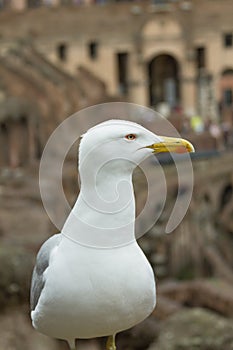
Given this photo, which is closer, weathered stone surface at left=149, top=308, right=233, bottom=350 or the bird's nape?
the bird's nape

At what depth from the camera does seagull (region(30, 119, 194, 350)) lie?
278 centimetres

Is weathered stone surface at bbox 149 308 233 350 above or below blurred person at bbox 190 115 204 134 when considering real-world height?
above

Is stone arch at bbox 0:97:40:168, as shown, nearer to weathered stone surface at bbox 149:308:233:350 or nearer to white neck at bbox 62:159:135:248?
weathered stone surface at bbox 149:308:233:350

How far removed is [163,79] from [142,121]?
92.7 ft

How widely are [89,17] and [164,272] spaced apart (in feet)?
58.9

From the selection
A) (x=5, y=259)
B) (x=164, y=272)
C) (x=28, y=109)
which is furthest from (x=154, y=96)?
(x=5, y=259)

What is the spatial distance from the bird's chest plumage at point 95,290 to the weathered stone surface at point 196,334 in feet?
15.6

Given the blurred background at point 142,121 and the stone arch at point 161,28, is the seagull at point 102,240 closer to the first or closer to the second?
the blurred background at point 142,121

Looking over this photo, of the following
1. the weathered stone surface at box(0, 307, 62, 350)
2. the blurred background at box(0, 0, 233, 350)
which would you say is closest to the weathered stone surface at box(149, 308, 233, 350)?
the blurred background at box(0, 0, 233, 350)

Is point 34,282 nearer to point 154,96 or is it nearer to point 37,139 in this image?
point 37,139

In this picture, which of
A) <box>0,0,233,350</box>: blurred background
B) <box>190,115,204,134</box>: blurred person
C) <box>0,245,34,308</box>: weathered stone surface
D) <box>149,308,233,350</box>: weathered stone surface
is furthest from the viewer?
<box>190,115,204,134</box>: blurred person

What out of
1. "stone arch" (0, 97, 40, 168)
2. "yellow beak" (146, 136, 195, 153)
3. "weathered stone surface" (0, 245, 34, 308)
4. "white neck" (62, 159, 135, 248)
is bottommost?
"stone arch" (0, 97, 40, 168)

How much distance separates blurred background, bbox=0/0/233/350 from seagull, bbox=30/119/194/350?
345cm

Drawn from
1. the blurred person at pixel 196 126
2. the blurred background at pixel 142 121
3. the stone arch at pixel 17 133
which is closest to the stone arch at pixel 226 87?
the blurred background at pixel 142 121
